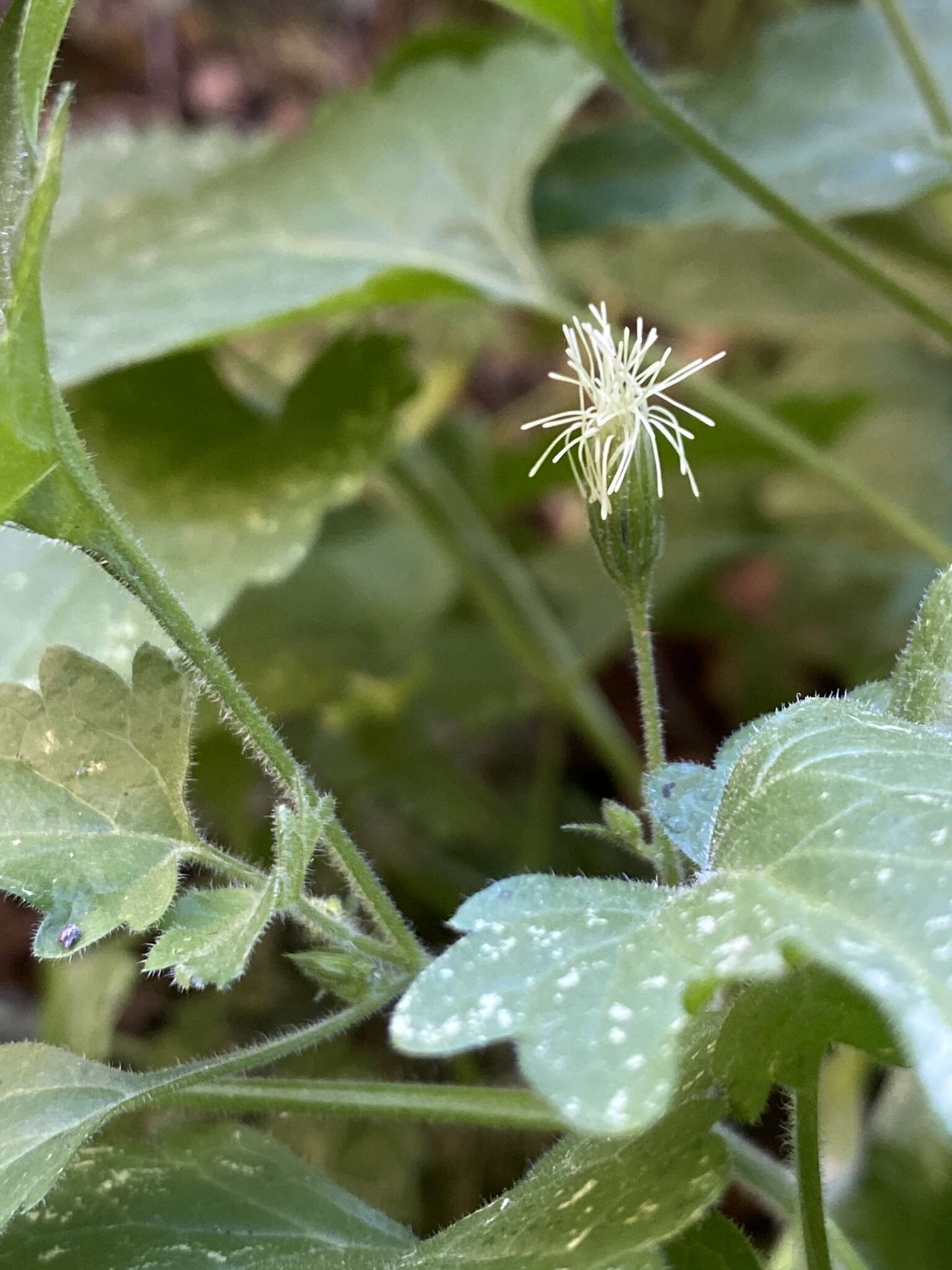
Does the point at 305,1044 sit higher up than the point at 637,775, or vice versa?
the point at 305,1044

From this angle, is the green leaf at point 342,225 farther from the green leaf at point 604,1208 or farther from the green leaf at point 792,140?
the green leaf at point 604,1208

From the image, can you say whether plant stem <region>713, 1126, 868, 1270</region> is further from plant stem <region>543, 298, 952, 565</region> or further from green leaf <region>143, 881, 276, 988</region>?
plant stem <region>543, 298, 952, 565</region>

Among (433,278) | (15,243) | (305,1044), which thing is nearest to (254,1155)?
(305,1044)

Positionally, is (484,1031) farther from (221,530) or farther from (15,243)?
(221,530)

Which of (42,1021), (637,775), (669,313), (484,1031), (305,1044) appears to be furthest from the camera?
(669,313)

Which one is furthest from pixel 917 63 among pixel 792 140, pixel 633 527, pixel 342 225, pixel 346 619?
pixel 346 619

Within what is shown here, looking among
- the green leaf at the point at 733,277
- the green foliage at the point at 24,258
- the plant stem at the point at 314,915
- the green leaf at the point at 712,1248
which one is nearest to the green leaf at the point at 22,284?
the green foliage at the point at 24,258
